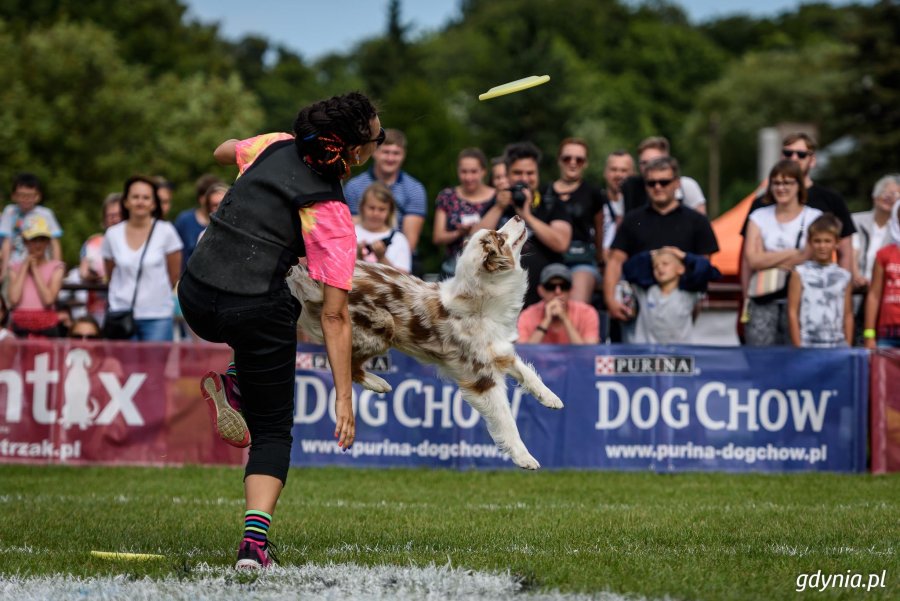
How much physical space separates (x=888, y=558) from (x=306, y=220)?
3.38m

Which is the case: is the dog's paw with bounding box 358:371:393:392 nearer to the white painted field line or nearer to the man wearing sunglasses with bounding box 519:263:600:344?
the white painted field line

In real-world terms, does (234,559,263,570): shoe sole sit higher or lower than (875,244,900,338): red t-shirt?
lower

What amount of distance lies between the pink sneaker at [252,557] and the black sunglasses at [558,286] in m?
5.92

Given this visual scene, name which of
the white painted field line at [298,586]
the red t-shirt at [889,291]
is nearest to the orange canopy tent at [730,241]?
the red t-shirt at [889,291]

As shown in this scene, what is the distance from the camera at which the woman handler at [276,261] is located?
5992mm

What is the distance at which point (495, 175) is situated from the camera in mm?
13141

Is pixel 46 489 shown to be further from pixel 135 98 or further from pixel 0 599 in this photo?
pixel 135 98

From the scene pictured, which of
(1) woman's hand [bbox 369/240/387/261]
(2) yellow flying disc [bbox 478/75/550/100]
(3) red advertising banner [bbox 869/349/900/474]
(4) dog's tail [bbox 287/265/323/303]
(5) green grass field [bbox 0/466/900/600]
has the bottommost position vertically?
(5) green grass field [bbox 0/466/900/600]

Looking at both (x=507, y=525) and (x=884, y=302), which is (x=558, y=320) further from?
(x=507, y=525)

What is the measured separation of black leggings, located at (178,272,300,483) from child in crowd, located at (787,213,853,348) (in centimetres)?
640

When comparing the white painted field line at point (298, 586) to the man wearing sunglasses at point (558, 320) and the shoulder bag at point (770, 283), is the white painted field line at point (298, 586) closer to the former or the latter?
the man wearing sunglasses at point (558, 320)

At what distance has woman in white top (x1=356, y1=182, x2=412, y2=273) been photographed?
39.2ft

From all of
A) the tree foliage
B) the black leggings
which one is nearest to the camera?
the black leggings

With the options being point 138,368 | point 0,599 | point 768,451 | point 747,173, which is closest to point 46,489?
point 138,368
